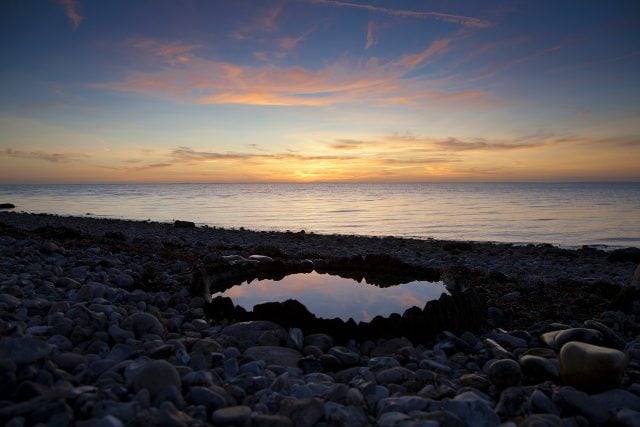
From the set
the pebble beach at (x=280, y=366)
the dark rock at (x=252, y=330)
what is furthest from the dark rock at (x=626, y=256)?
the dark rock at (x=252, y=330)

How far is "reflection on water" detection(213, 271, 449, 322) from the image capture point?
5488 millimetres

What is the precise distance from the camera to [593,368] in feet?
11.1

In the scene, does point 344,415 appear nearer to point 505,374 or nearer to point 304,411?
point 304,411

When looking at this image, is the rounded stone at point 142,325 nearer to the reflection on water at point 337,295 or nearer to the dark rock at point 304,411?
the reflection on water at point 337,295

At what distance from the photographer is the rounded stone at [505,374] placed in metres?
3.58

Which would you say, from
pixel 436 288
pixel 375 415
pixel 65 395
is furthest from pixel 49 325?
pixel 436 288

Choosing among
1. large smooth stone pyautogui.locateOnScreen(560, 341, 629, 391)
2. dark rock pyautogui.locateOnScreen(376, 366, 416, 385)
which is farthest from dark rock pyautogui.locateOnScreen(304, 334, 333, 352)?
large smooth stone pyautogui.locateOnScreen(560, 341, 629, 391)

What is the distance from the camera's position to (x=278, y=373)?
3785 mm

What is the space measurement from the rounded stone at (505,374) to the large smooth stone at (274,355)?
69.3 inches

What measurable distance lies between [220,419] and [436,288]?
14.7ft

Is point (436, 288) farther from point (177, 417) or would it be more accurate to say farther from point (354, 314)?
point (177, 417)

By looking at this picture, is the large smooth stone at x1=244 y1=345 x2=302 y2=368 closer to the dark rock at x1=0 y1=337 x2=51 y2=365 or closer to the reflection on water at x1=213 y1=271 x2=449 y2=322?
the reflection on water at x1=213 y1=271 x2=449 y2=322

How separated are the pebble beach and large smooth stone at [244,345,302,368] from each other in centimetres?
2

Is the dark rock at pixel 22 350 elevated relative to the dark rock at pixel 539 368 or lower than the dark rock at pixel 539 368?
elevated
